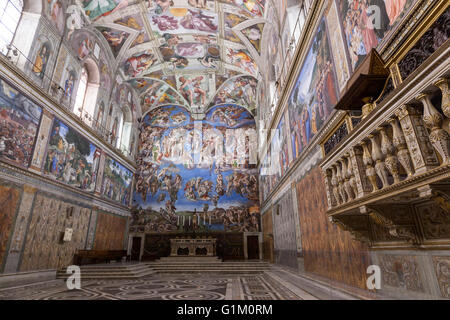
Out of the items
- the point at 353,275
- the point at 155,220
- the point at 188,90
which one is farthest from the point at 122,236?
the point at 353,275

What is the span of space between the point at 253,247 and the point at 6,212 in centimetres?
1404

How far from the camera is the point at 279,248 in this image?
11.4m

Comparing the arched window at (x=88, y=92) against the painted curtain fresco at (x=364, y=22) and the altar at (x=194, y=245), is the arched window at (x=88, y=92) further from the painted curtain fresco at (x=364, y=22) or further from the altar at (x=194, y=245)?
the painted curtain fresco at (x=364, y=22)

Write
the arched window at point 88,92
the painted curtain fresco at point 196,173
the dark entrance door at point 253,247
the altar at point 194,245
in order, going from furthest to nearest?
the painted curtain fresco at point 196,173 → the dark entrance door at point 253,247 → the altar at point 194,245 → the arched window at point 88,92

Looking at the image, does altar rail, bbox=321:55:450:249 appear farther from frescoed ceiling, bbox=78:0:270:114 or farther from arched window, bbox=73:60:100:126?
arched window, bbox=73:60:100:126

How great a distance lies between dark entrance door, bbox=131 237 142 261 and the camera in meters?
17.4

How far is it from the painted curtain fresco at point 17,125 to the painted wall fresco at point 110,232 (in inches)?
245

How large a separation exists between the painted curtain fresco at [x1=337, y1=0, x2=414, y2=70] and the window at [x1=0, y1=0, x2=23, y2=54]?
35.9ft

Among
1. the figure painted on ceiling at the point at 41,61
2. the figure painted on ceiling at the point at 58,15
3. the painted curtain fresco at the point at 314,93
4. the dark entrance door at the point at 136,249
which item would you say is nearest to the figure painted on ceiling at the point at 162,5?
the figure painted on ceiling at the point at 58,15

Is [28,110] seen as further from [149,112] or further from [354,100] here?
[149,112]

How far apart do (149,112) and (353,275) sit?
20463mm

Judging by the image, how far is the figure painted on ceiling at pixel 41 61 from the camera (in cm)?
969

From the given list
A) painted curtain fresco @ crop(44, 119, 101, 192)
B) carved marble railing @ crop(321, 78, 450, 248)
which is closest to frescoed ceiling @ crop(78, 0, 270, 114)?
painted curtain fresco @ crop(44, 119, 101, 192)

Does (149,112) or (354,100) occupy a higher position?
(149,112)
